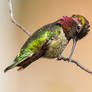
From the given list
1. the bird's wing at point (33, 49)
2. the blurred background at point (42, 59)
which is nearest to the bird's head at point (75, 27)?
the bird's wing at point (33, 49)

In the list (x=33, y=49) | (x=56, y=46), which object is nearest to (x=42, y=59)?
(x=56, y=46)

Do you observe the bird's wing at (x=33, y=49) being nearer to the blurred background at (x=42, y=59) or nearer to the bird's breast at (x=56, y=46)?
the bird's breast at (x=56, y=46)

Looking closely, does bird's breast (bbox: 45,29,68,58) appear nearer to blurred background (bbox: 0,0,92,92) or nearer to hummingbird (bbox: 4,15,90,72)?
hummingbird (bbox: 4,15,90,72)

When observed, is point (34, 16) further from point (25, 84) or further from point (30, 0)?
point (25, 84)

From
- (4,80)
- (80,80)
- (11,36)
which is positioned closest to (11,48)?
(11,36)

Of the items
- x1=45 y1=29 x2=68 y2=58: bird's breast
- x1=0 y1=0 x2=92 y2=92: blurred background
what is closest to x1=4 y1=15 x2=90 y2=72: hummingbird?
x1=45 y1=29 x2=68 y2=58: bird's breast

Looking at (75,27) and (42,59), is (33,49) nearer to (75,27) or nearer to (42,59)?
(75,27)
